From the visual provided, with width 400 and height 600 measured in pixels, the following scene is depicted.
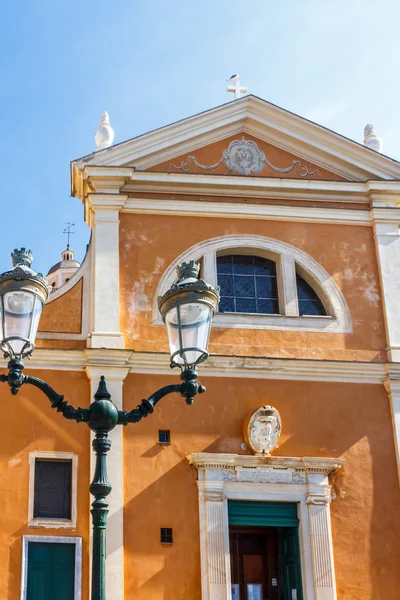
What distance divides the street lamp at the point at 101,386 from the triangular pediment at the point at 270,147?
27.0 feet

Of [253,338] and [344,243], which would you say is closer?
[253,338]

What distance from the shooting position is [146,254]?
1641 cm

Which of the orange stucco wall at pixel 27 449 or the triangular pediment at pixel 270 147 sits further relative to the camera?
the triangular pediment at pixel 270 147

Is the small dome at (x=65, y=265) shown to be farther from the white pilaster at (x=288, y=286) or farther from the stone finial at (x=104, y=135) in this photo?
the white pilaster at (x=288, y=286)

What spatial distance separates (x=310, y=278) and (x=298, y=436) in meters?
2.84

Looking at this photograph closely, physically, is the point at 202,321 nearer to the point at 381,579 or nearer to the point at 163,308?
the point at 163,308

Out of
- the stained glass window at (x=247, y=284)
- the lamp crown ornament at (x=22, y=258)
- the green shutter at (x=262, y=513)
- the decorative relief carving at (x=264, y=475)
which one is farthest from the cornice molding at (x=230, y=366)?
the lamp crown ornament at (x=22, y=258)

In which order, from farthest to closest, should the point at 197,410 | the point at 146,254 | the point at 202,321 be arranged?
1. the point at 146,254
2. the point at 197,410
3. the point at 202,321

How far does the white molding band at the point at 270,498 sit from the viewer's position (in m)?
14.4

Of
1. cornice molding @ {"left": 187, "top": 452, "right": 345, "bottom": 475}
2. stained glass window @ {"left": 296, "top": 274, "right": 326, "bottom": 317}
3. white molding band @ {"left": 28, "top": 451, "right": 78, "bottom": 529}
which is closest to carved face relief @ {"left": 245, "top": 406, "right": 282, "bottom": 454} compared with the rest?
cornice molding @ {"left": 187, "top": 452, "right": 345, "bottom": 475}

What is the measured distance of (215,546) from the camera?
47.2ft

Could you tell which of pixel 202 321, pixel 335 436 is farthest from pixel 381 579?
pixel 202 321

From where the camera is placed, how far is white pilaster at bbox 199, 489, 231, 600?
1416 cm

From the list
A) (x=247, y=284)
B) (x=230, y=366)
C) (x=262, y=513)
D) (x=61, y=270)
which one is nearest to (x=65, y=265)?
(x=61, y=270)
